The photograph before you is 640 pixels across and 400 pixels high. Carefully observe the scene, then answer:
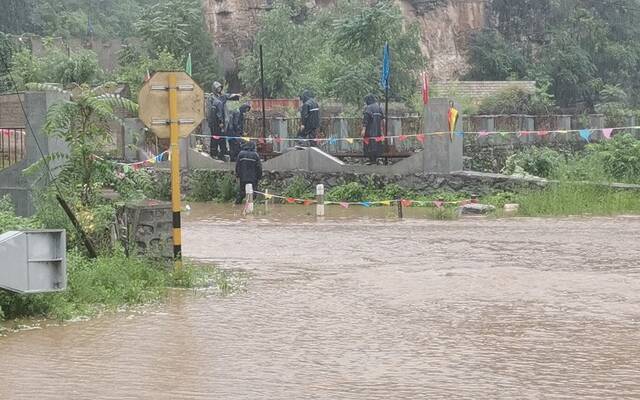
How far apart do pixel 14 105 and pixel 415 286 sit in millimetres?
9296

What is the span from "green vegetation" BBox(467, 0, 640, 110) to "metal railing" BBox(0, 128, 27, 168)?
37.7 meters

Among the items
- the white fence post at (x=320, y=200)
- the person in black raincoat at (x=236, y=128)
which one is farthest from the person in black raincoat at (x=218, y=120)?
the white fence post at (x=320, y=200)

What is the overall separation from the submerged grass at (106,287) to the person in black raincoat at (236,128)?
15.2 meters

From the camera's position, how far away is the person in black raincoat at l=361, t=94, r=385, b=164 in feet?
86.8

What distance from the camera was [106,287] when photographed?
37.0 ft

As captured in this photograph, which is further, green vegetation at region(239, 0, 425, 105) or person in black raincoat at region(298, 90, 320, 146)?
green vegetation at region(239, 0, 425, 105)

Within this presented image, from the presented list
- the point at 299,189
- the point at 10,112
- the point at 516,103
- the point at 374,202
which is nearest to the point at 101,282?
the point at 10,112

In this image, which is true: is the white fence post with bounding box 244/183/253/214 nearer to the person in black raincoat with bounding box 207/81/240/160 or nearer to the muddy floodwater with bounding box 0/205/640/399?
the person in black raincoat with bounding box 207/81/240/160

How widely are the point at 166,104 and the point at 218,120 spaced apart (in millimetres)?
16928

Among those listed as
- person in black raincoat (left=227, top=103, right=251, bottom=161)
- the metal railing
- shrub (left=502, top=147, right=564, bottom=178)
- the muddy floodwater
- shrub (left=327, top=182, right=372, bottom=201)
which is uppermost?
person in black raincoat (left=227, top=103, right=251, bottom=161)

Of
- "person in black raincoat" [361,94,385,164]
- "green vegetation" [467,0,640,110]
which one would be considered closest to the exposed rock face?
"green vegetation" [467,0,640,110]

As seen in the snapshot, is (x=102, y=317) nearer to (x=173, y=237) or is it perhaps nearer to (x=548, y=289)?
(x=173, y=237)

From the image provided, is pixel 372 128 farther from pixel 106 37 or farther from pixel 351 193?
pixel 106 37

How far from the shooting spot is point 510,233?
1803cm
